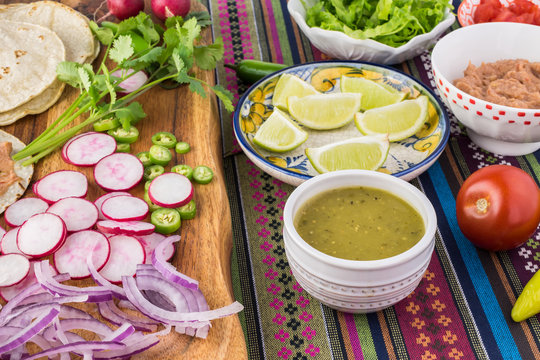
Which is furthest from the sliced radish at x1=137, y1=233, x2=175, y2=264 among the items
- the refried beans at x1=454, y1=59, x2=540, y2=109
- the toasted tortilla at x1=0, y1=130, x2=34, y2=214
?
the refried beans at x1=454, y1=59, x2=540, y2=109

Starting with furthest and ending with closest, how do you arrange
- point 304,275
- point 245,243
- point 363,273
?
point 245,243 < point 304,275 < point 363,273

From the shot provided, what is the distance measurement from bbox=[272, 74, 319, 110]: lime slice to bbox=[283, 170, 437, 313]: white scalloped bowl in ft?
2.94

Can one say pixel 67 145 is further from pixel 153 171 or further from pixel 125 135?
pixel 153 171

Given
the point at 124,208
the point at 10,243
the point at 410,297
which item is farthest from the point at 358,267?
the point at 10,243

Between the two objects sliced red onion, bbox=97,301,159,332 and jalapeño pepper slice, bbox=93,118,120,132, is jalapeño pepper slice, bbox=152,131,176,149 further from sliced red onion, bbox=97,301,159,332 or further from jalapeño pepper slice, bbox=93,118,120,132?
sliced red onion, bbox=97,301,159,332

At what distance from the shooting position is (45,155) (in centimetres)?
248

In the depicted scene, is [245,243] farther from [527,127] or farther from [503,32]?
[503,32]

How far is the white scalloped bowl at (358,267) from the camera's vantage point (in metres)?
1.74

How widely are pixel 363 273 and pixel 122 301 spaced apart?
0.83m

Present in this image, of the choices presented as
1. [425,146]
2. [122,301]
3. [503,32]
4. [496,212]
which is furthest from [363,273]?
[503,32]

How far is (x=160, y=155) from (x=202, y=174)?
225mm

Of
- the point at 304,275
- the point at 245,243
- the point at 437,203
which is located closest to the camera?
the point at 304,275

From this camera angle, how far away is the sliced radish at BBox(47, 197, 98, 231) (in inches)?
83.0

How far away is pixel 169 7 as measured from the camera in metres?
3.15
